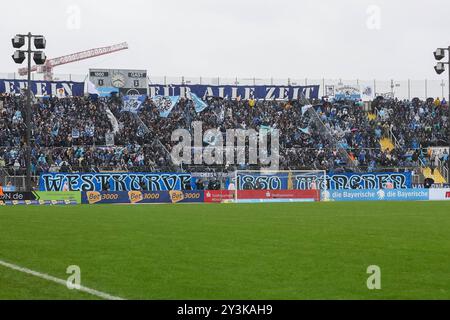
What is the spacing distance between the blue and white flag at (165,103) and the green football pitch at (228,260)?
41723 mm

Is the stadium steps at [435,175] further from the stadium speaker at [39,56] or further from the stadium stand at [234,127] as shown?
the stadium speaker at [39,56]

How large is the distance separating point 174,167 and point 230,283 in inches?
1749

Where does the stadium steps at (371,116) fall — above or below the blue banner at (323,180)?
above

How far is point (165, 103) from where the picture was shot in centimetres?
6544

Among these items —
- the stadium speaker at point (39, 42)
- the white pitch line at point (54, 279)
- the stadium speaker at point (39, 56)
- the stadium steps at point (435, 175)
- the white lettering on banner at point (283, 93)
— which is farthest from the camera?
the white lettering on banner at point (283, 93)

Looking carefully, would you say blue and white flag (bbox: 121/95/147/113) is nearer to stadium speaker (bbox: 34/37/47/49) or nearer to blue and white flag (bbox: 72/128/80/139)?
blue and white flag (bbox: 72/128/80/139)

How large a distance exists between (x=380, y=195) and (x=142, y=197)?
1651cm

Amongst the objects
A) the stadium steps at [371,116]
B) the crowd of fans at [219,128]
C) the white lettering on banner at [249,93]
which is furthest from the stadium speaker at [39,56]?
the stadium steps at [371,116]

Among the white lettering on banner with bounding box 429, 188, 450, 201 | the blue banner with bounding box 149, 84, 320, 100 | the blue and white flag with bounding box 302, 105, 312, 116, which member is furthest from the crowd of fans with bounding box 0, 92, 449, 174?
the white lettering on banner with bounding box 429, 188, 450, 201

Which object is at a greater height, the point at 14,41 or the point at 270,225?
the point at 14,41

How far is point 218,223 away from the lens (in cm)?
2438

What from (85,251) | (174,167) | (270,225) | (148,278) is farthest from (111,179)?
(148,278)

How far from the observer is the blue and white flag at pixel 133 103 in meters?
63.8
